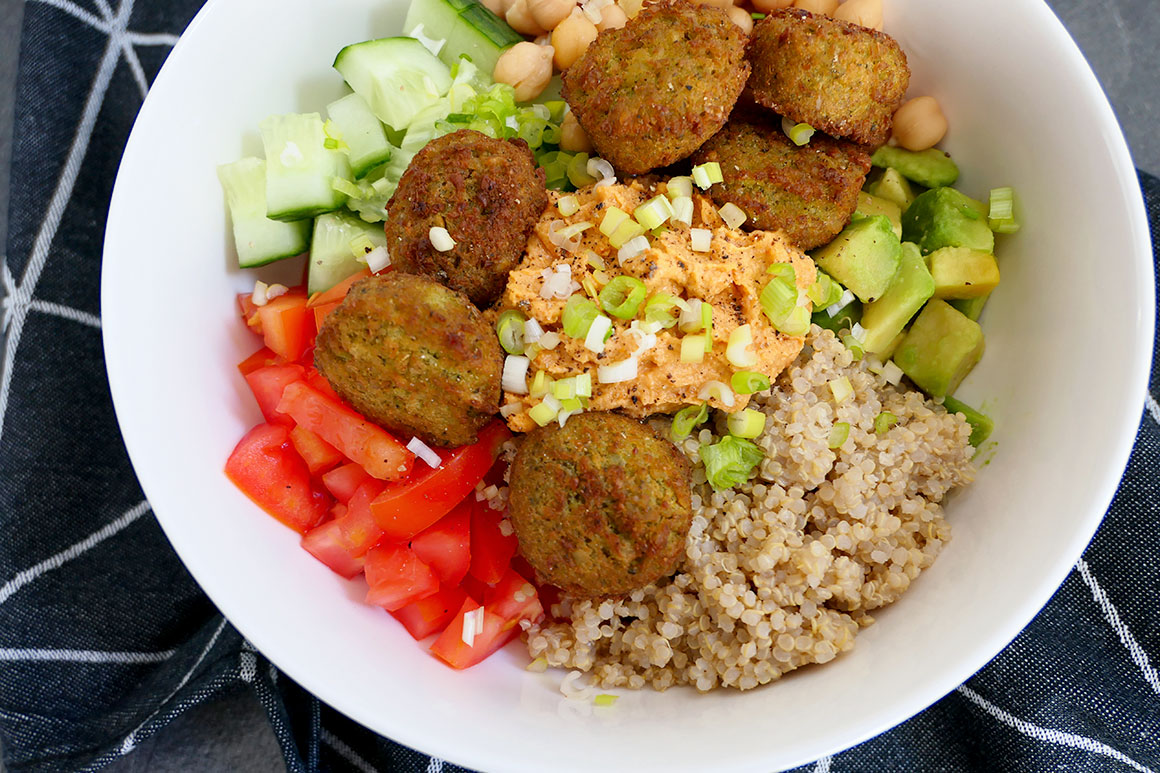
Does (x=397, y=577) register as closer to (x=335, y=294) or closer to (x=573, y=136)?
(x=335, y=294)

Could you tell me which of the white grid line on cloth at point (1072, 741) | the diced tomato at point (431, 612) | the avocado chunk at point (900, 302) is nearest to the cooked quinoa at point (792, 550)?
the avocado chunk at point (900, 302)

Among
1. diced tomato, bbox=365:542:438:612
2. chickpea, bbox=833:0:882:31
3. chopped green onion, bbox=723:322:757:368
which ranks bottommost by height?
diced tomato, bbox=365:542:438:612

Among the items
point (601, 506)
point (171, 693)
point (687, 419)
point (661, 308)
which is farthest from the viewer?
point (171, 693)

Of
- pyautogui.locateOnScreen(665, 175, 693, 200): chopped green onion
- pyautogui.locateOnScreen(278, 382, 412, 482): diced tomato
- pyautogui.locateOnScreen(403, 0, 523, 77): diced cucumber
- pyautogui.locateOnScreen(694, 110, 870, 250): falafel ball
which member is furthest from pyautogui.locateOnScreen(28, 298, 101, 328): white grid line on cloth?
pyautogui.locateOnScreen(694, 110, 870, 250): falafel ball

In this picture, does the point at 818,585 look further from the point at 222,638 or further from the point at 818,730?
the point at 222,638

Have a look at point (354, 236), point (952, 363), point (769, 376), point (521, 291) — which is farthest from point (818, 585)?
point (354, 236)

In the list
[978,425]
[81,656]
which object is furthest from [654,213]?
[81,656]

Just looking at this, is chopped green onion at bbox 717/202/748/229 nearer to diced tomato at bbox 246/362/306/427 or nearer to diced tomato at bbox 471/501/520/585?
diced tomato at bbox 471/501/520/585
